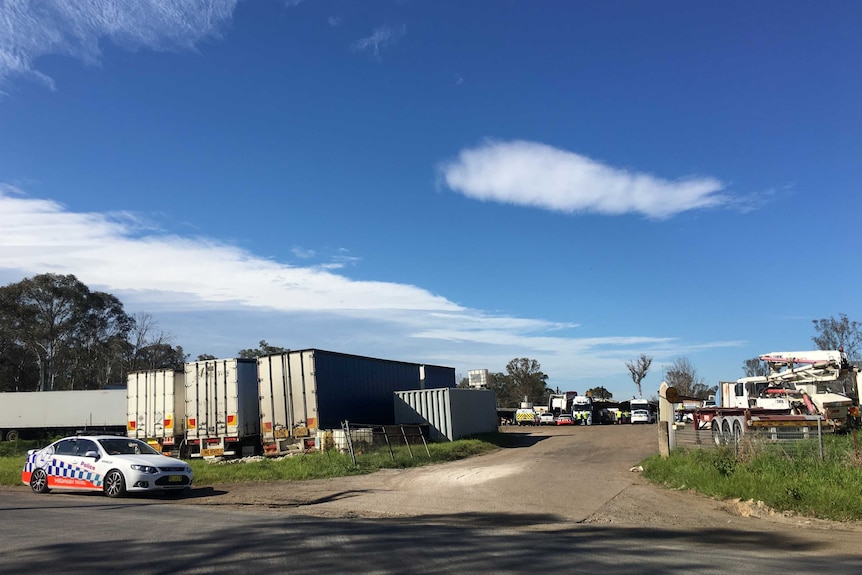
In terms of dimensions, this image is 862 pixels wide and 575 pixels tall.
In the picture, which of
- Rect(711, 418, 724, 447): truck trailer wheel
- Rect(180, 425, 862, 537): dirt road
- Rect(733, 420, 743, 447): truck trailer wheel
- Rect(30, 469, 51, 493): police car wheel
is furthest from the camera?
Rect(711, 418, 724, 447): truck trailer wheel

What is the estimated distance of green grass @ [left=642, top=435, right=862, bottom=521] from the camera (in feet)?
35.7

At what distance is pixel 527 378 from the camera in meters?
106

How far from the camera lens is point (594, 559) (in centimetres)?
765

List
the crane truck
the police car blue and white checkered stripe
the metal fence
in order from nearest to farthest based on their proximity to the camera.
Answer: the metal fence
the police car blue and white checkered stripe
the crane truck

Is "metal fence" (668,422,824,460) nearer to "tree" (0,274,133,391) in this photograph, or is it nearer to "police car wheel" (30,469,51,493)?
"police car wheel" (30,469,51,493)

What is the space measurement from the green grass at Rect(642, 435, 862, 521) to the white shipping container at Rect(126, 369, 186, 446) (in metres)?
16.6

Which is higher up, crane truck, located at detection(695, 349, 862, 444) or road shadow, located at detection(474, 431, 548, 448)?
crane truck, located at detection(695, 349, 862, 444)

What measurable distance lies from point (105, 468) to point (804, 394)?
885 inches

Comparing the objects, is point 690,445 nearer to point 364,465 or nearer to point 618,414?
point 364,465

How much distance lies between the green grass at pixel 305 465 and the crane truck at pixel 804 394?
9.38 m

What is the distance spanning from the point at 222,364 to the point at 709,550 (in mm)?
19052

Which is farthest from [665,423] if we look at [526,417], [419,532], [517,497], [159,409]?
[526,417]

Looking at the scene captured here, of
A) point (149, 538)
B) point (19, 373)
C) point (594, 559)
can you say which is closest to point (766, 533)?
point (594, 559)

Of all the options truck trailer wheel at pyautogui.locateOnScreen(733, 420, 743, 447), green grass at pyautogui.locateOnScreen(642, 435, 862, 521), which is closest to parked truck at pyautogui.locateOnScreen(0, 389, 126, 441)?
truck trailer wheel at pyautogui.locateOnScreen(733, 420, 743, 447)
